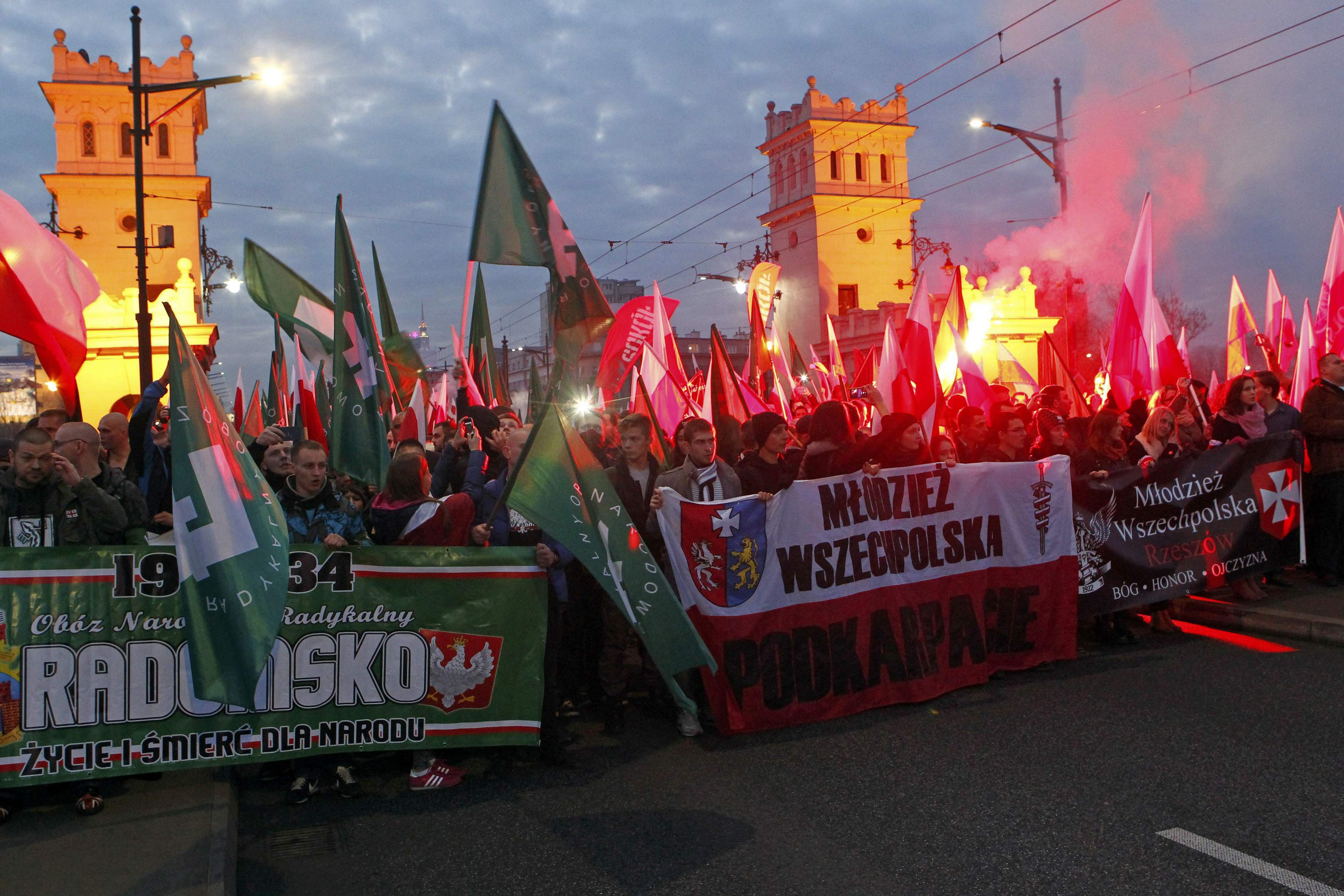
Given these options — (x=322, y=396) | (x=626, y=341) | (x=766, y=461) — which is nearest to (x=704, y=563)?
(x=766, y=461)

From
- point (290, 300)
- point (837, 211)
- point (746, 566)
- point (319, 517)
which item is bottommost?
point (746, 566)

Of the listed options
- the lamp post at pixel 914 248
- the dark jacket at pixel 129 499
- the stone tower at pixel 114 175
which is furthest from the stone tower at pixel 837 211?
the dark jacket at pixel 129 499

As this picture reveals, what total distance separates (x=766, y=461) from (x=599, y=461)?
102 cm

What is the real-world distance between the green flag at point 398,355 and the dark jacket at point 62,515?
378cm

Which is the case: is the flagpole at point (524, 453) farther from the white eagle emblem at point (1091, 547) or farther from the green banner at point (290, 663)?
the white eagle emblem at point (1091, 547)

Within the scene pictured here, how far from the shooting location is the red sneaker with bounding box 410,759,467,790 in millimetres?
5016

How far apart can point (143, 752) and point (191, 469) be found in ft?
4.91

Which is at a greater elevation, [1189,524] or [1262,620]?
[1189,524]

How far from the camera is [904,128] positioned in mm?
51625

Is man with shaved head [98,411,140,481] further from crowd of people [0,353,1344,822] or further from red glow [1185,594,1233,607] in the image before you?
red glow [1185,594,1233,607]

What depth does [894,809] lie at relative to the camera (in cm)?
447

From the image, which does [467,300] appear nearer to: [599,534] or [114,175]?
[599,534]

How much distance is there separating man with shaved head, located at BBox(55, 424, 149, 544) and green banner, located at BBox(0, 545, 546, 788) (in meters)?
0.53

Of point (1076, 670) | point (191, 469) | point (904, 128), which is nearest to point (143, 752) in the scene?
point (191, 469)
